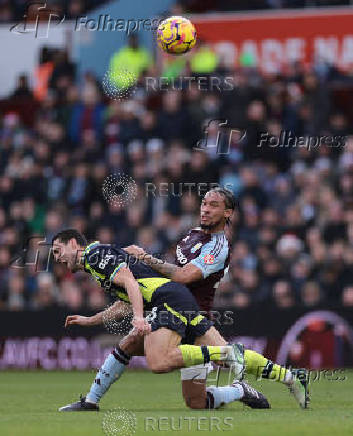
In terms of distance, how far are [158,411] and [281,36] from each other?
10.3 meters

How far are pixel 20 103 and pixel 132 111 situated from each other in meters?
2.29

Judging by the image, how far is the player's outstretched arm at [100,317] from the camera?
1084 centimetres

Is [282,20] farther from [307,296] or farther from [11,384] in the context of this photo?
[11,384]

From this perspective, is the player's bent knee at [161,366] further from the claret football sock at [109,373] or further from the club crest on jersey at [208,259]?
the club crest on jersey at [208,259]

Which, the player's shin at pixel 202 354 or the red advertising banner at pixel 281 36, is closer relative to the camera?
the player's shin at pixel 202 354

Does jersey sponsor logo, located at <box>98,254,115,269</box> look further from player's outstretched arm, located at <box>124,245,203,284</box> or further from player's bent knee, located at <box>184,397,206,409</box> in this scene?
player's bent knee, located at <box>184,397,206,409</box>

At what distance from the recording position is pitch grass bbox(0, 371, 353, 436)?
894cm

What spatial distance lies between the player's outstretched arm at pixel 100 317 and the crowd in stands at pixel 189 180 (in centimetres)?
591
